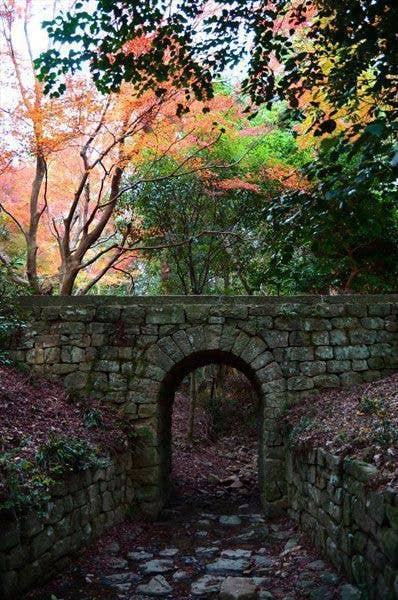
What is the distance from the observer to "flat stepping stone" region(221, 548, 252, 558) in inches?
227

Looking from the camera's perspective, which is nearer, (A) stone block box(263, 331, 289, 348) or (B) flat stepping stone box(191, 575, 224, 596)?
(B) flat stepping stone box(191, 575, 224, 596)

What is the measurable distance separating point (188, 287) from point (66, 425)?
7.41 m

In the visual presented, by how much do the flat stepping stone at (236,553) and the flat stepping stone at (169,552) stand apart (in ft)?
1.84

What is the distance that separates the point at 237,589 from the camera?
450 centimetres

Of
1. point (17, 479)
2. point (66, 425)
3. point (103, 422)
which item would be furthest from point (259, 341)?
point (17, 479)

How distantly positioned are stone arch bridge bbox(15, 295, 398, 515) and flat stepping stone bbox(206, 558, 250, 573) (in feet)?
6.38

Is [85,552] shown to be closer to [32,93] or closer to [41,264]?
[32,93]

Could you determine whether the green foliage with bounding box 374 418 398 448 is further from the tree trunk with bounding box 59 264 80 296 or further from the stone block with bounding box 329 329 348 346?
the tree trunk with bounding box 59 264 80 296

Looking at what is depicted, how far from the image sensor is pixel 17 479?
409 centimetres

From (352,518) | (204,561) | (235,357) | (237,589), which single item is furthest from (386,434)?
(235,357)

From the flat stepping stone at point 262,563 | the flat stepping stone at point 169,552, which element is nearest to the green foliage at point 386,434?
the flat stepping stone at point 262,563

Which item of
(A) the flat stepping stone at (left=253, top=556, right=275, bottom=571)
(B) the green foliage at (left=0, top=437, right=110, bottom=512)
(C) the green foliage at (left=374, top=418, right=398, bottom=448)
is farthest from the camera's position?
(A) the flat stepping stone at (left=253, top=556, right=275, bottom=571)

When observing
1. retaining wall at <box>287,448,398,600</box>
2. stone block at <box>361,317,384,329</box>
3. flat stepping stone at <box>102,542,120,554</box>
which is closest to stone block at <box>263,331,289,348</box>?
stone block at <box>361,317,384,329</box>

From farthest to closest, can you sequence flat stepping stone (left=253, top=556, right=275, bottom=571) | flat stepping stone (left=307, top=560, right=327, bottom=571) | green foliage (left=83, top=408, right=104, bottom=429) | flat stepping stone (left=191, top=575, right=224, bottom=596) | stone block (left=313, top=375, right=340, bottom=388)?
stone block (left=313, top=375, right=340, bottom=388) → green foliage (left=83, top=408, right=104, bottom=429) → flat stepping stone (left=253, top=556, right=275, bottom=571) → flat stepping stone (left=307, top=560, right=327, bottom=571) → flat stepping stone (left=191, top=575, right=224, bottom=596)
